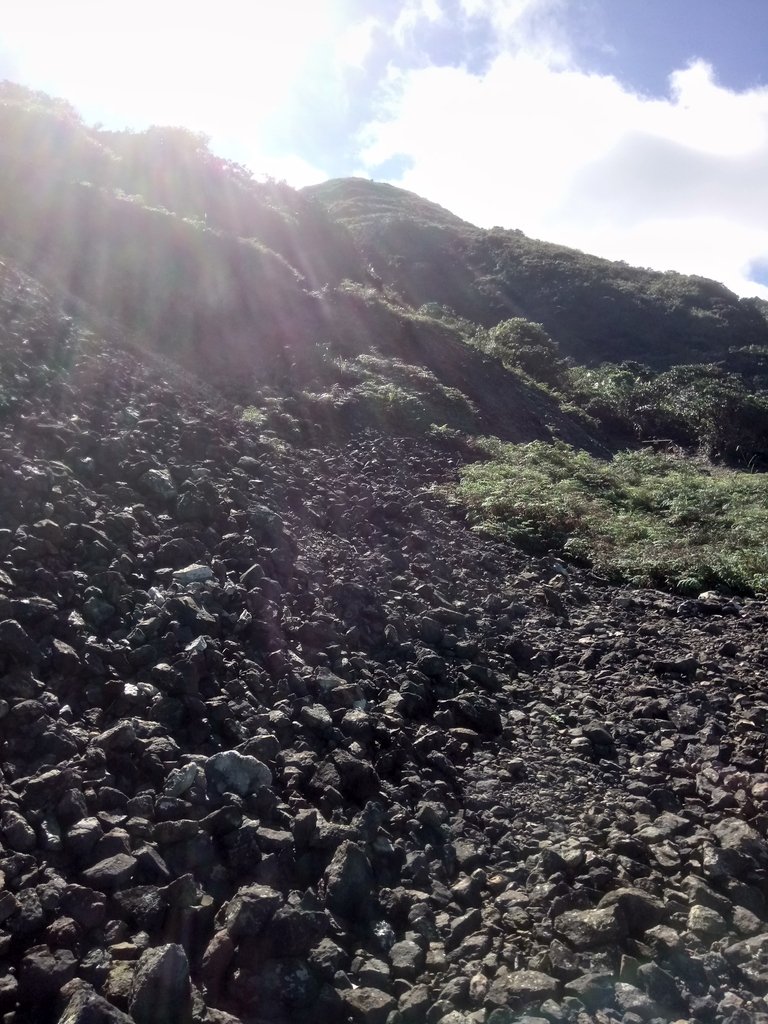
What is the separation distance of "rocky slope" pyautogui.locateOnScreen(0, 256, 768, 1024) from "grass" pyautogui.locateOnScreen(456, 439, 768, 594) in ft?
2.24

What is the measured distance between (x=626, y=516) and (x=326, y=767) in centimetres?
586

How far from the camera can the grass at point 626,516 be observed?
6.80 m

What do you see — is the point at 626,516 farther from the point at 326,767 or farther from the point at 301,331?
the point at 326,767

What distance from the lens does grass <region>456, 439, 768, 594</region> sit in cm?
680

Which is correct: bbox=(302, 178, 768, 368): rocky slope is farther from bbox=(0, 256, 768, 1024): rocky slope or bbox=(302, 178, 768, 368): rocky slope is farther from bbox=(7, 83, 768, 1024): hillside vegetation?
bbox=(0, 256, 768, 1024): rocky slope

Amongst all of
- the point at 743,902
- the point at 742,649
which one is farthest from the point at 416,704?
the point at 742,649

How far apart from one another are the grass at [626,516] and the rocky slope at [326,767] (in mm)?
682

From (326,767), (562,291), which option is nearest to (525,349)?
(562,291)

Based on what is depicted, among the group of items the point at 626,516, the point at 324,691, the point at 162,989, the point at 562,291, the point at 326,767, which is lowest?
the point at 162,989

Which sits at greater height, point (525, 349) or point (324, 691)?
point (525, 349)

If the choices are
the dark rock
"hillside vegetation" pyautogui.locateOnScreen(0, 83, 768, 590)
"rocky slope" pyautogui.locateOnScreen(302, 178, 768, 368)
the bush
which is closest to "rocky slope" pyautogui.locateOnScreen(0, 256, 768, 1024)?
the dark rock

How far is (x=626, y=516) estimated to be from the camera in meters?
8.59

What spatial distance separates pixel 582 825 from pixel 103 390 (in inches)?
181

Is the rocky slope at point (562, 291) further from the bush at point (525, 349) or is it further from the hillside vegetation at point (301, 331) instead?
the bush at point (525, 349)
